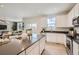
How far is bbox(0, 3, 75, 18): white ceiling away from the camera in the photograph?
5.15 feet

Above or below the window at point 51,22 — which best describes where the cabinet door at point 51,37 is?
below

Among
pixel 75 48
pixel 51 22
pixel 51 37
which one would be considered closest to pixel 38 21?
pixel 51 22

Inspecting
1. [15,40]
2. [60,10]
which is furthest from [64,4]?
[15,40]

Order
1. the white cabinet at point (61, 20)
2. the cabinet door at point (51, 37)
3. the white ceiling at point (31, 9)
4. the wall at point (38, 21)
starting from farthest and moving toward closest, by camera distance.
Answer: the cabinet door at point (51, 37) < the white cabinet at point (61, 20) < the wall at point (38, 21) < the white ceiling at point (31, 9)

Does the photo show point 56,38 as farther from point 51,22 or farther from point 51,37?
point 51,22

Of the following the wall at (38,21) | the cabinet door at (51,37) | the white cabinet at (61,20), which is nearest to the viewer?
the wall at (38,21)

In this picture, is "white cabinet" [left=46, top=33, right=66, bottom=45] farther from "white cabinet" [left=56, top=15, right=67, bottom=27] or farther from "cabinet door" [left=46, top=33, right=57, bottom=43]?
"white cabinet" [left=56, top=15, right=67, bottom=27]

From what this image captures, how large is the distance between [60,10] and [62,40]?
55cm

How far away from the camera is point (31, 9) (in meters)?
1.66

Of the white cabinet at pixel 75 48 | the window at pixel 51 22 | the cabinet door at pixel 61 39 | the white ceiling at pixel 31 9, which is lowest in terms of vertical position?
the white cabinet at pixel 75 48

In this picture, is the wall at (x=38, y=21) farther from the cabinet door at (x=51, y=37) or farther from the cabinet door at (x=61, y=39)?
the cabinet door at (x=61, y=39)

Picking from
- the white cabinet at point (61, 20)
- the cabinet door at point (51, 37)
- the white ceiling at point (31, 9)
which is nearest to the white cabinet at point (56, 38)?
the cabinet door at point (51, 37)

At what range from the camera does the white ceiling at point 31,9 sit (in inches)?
61.9
